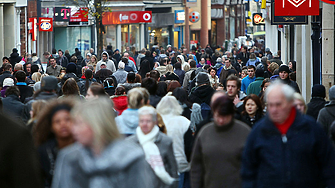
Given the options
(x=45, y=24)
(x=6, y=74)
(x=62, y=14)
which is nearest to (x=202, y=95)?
(x=6, y=74)

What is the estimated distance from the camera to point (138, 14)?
41.4 meters

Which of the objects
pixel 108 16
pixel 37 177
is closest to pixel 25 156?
pixel 37 177

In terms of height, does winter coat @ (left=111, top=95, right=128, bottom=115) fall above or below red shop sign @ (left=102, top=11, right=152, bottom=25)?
below

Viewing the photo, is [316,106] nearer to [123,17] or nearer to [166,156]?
[166,156]

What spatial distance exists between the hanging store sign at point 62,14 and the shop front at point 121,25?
4.39m

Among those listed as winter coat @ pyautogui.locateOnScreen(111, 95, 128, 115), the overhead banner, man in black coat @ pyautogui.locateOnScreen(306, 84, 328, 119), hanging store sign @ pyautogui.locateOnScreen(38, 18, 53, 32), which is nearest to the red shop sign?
hanging store sign @ pyautogui.locateOnScreen(38, 18, 53, 32)

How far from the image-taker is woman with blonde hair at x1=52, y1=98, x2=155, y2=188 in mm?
3480

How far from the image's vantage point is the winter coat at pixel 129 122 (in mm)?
6285

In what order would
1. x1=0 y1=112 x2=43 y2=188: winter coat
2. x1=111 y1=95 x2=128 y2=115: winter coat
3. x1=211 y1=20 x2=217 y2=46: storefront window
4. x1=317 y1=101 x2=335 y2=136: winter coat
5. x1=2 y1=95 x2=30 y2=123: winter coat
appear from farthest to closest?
x1=211 y1=20 x2=217 y2=46: storefront window
x1=111 y1=95 x2=128 y2=115: winter coat
x1=2 y1=95 x2=30 y2=123: winter coat
x1=317 y1=101 x2=335 y2=136: winter coat
x1=0 y1=112 x2=43 y2=188: winter coat

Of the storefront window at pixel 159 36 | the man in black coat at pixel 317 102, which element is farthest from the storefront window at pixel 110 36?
the man in black coat at pixel 317 102

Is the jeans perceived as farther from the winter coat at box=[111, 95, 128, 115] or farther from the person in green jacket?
the person in green jacket

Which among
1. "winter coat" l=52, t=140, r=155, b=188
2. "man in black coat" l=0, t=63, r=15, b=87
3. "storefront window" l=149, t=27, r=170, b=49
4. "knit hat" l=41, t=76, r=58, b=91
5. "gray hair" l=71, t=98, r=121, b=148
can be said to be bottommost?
"winter coat" l=52, t=140, r=155, b=188

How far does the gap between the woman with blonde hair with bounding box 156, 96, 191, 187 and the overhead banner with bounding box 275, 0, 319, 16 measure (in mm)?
7239

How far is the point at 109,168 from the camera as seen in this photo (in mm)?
3494
